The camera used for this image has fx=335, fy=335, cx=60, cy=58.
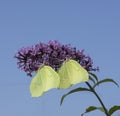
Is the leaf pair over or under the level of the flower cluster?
under

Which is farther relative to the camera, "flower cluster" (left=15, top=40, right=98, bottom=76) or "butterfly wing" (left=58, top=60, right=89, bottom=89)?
"flower cluster" (left=15, top=40, right=98, bottom=76)

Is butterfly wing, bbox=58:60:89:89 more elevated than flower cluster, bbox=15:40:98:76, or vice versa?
flower cluster, bbox=15:40:98:76

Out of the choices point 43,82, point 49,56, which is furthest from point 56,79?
point 49,56

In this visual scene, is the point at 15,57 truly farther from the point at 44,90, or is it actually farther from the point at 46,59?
the point at 44,90

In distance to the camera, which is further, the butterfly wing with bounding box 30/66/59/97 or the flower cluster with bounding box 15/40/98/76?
the flower cluster with bounding box 15/40/98/76

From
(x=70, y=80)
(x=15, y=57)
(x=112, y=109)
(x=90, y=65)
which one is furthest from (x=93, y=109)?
(x=70, y=80)

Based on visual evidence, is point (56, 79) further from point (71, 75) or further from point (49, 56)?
point (49, 56)
